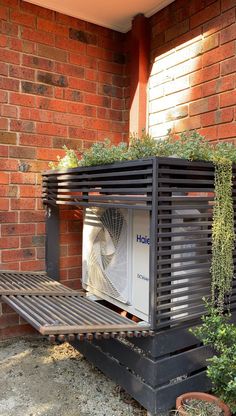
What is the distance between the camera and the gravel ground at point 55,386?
Result: 6.77ft

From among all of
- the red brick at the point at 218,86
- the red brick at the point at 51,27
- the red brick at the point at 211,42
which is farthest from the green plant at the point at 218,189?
the red brick at the point at 51,27

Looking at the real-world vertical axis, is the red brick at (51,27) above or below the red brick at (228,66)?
above

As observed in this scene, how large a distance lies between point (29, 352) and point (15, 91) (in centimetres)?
211

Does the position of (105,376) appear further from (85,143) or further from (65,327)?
(85,143)

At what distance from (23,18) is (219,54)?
165 centimetres

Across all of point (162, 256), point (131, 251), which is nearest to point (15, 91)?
point (131, 251)

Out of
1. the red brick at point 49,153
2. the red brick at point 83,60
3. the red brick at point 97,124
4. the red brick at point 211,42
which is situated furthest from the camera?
the red brick at point 97,124

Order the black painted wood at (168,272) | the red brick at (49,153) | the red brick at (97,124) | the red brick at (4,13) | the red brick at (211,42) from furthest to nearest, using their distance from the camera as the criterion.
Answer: the red brick at (97,124)
the red brick at (49,153)
the red brick at (4,13)
the red brick at (211,42)
the black painted wood at (168,272)

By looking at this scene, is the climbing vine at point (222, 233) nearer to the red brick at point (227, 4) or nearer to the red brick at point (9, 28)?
the red brick at point (227, 4)

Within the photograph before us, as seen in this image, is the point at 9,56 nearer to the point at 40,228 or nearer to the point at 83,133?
the point at 83,133

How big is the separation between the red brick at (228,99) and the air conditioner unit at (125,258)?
3.15ft

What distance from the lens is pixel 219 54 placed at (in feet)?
8.60

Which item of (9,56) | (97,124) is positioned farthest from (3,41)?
(97,124)

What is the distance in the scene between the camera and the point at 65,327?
1699mm
